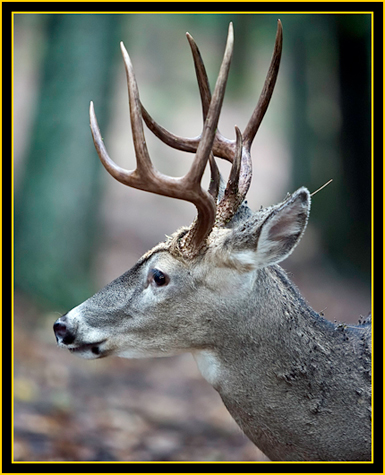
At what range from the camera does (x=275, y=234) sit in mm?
3307

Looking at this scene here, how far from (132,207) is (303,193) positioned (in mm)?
14111

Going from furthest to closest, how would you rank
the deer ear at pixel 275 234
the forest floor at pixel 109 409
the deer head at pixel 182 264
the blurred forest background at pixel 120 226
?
the blurred forest background at pixel 120 226
the forest floor at pixel 109 409
the deer head at pixel 182 264
the deer ear at pixel 275 234

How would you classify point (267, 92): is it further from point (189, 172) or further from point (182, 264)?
point (182, 264)

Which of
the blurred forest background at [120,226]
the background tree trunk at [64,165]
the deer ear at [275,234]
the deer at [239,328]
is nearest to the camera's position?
the deer ear at [275,234]

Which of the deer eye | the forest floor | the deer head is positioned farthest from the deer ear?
the forest floor

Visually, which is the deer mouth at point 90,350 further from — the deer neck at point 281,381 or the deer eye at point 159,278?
the deer neck at point 281,381

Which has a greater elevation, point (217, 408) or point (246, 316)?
point (246, 316)

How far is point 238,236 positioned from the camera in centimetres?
339

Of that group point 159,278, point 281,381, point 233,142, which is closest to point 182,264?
point 159,278

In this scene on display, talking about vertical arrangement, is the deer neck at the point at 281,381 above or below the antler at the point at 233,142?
below

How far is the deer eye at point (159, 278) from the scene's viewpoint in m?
3.61

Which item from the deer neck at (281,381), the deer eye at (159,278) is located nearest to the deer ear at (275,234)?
the deer neck at (281,381)
